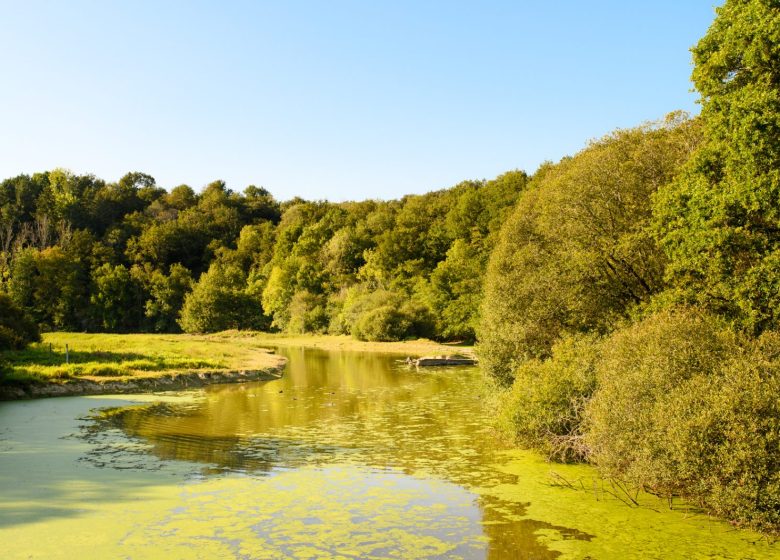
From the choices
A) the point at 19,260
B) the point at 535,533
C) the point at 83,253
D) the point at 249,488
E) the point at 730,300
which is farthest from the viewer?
the point at 83,253

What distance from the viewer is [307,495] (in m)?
13.1

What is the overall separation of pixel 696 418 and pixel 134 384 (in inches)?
1028

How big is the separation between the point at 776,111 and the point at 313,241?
283ft

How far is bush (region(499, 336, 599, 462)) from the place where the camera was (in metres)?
15.7

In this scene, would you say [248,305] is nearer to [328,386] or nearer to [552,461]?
[328,386]

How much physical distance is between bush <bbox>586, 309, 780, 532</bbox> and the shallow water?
0.72 meters

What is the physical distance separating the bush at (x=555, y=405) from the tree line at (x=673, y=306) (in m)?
0.05

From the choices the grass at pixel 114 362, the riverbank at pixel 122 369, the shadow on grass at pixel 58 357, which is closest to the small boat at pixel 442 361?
the grass at pixel 114 362

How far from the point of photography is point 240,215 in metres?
120

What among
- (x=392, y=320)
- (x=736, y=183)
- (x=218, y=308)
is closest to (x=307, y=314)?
(x=218, y=308)

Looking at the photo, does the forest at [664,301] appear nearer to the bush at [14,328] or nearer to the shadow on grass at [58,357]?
the bush at [14,328]

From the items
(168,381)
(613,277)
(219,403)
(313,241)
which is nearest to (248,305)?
(313,241)

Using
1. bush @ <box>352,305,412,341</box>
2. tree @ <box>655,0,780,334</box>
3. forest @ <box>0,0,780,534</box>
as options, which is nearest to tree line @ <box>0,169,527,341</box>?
bush @ <box>352,305,412,341</box>

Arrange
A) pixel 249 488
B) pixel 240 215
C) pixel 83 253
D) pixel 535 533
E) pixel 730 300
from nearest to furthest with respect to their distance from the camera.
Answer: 1. pixel 535 533
2. pixel 249 488
3. pixel 730 300
4. pixel 83 253
5. pixel 240 215
